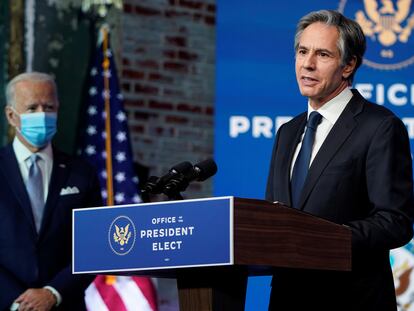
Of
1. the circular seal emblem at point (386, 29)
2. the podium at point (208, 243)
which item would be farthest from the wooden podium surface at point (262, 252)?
the circular seal emblem at point (386, 29)

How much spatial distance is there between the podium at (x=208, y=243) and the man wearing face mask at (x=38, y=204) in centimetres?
189

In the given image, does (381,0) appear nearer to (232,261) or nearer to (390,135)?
(390,135)

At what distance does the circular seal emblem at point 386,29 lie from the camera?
20.1 ft

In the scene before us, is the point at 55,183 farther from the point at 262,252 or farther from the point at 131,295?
the point at 262,252

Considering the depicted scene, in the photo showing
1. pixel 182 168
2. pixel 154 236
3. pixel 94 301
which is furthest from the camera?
pixel 94 301

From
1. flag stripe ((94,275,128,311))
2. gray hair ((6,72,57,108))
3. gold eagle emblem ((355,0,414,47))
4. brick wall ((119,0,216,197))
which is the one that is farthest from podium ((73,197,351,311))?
brick wall ((119,0,216,197))

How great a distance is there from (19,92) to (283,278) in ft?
8.08

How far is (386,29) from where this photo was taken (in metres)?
6.18

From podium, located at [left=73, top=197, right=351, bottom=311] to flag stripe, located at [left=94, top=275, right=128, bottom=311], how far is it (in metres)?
3.14

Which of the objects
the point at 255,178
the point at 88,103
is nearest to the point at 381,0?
the point at 255,178

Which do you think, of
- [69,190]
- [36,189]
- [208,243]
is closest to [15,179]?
[36,189]

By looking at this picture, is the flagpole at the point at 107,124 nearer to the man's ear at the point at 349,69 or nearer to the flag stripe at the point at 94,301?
the flag stripe at the point at 94,301

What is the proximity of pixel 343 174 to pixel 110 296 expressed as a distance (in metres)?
3.22

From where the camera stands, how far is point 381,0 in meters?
6.26
